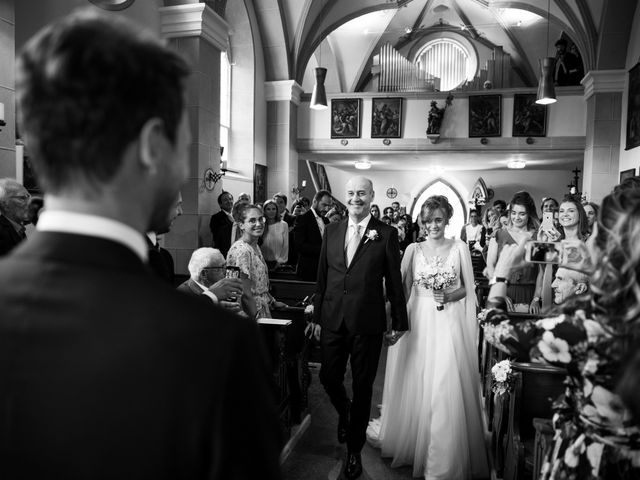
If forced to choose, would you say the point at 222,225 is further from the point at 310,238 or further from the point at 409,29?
the point at 409,29

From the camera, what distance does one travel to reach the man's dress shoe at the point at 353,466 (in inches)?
138

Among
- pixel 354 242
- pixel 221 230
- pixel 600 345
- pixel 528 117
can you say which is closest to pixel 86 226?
pixel 600 345

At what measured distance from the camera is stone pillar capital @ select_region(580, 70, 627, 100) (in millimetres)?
11047

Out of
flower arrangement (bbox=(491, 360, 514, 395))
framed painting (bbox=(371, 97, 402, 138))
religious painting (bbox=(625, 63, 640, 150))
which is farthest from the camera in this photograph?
framed painting (bbox=(371, 97, 402, 138))

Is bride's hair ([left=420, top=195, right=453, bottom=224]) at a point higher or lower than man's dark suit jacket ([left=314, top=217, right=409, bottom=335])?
higher

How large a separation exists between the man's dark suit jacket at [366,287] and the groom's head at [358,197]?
0.35 ft

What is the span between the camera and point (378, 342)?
3639 millimetres

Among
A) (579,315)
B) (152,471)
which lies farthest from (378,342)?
(152,471)

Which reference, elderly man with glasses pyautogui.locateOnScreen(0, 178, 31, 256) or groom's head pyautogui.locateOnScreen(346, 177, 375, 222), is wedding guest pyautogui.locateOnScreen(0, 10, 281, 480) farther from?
elderly man with glasses pyautogui.locateOnScreen(0, 178, 31, 256)

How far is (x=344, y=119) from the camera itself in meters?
13.7

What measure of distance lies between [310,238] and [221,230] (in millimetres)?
2038

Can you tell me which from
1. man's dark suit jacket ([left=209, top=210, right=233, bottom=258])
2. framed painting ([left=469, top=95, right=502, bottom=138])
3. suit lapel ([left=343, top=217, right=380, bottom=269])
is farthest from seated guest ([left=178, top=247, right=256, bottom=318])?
framed painting ([left=469, top=95, right=502, bottom=138])

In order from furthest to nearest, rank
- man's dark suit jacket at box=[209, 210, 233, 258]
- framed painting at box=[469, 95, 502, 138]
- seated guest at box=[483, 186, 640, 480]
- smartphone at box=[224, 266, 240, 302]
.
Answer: framed painting at box=[469, 95, 502, 138] → man's dark suit jacket at box=[209, 210, 233, 258] → smartphone at box=[224, 266, 240, 302] → seated guest at box=[483, 186, 640, 480]

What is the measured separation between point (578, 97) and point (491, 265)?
30.5 feet
